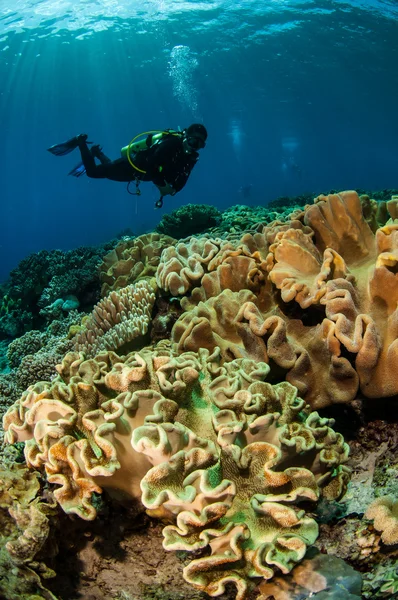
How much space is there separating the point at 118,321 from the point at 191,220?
5623 millimetres

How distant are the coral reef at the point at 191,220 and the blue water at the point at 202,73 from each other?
248 inches

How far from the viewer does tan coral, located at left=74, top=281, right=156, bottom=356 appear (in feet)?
12.9

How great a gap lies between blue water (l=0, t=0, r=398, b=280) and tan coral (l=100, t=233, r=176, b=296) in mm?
9424

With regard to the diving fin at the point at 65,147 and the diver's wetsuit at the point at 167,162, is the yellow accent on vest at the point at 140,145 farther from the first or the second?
the diving fin at the point at 65,147

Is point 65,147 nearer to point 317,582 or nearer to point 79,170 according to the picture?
point 79,170

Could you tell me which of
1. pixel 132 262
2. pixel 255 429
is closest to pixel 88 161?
pixel 132 262

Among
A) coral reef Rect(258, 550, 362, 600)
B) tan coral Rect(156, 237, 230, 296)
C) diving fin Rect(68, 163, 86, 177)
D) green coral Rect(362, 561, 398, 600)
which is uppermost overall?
tan coral Rect(156, 237, 230, 296)

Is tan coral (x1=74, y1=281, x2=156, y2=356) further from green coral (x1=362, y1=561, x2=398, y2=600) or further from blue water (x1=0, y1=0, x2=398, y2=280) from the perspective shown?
blue water (x1=0, y1=0, x2=398, y2=280)

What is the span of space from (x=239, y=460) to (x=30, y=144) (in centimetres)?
8551

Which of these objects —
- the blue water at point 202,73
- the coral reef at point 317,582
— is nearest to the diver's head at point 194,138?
the blue water at point 202,73

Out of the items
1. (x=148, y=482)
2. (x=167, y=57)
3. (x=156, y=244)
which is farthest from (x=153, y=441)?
(x=167, y=57)

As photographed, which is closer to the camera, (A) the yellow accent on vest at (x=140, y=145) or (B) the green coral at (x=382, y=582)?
(B) the green coral at (x=382, y=582)

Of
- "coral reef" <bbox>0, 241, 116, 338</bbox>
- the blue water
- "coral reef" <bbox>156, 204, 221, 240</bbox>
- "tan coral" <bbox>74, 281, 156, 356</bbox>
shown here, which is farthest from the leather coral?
the blue water

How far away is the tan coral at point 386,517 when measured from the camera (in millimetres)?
1970
